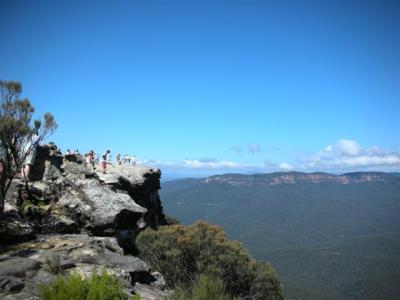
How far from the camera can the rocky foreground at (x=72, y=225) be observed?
53.5ft

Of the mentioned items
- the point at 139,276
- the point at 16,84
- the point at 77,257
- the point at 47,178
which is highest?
the point at 16,84

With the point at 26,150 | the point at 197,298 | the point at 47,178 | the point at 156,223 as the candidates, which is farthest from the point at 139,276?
the point at 156,223

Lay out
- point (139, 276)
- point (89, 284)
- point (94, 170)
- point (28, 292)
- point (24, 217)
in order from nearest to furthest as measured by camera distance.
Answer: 1. point (89, 284)
2. point (28, 292)
3. point (139, 276)
4. point (24, 217)
5. point (94, 170)

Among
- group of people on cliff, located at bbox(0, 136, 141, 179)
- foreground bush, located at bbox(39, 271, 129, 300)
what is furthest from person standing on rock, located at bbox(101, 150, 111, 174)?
foreground bush, located at bbox(39, 271, 129, 300)

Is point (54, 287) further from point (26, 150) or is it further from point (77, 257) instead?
point (26, 150)

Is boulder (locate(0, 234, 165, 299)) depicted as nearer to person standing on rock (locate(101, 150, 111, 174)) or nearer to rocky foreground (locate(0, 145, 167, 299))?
rocky foreground (locate(0, 145, 167, 299))

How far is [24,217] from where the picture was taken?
2344 centimetres

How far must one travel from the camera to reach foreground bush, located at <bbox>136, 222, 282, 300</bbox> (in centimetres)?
3225

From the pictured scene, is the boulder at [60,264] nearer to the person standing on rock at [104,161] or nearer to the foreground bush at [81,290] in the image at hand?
the foreground bush at [81,290]

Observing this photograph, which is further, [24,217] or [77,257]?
[24,217]

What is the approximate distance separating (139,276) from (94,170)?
53.8ft

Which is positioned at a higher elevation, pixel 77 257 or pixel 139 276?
pixel 77 257

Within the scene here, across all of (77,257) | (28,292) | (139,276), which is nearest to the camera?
(28,292)

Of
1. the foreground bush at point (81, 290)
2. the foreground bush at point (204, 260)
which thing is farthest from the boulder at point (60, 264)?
the foreground bush at point (204, 260)
